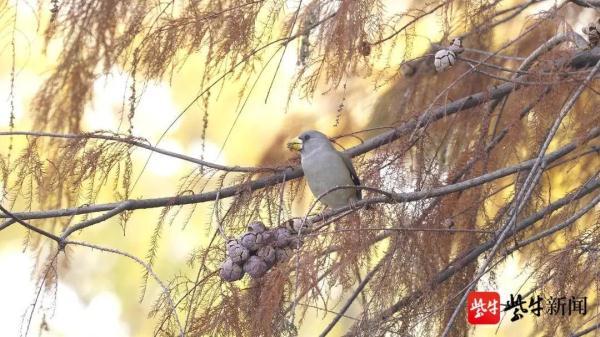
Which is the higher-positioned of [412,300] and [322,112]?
[322,112]

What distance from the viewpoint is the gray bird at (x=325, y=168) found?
2.22 meters

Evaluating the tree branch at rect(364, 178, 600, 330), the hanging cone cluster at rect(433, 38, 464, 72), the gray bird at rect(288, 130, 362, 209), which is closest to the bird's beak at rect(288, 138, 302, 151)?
the gray bird at rect(288, 130, 362, 209)

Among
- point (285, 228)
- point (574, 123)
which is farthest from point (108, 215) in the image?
point (574, 123)

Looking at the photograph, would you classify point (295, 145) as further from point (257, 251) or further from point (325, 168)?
point (257, 251)

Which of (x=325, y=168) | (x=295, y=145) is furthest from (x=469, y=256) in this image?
(x=295, y=145)

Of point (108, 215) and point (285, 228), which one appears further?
point (108, 215)

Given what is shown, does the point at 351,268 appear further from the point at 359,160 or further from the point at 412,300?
the point at 359,160

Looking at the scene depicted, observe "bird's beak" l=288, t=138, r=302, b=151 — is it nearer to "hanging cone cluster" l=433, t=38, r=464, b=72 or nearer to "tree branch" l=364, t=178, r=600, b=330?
"tree branch" l=364, t=178, r=600, b=330

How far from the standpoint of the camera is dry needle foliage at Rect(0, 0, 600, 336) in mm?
1729

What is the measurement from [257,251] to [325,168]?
579 mm

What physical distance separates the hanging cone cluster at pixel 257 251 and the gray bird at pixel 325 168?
522mm

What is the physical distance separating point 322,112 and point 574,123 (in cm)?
81

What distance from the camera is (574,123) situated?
2.26 m

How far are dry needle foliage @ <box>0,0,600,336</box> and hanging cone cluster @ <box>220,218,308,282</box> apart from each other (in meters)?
0.03
